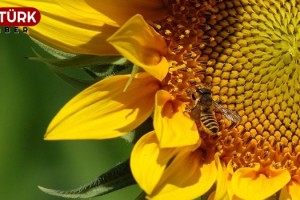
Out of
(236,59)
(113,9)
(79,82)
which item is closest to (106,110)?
(79,82)

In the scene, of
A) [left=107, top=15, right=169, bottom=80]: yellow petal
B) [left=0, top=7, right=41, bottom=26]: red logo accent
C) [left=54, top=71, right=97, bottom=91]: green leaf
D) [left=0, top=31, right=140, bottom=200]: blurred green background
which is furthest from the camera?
[left=0, top=31, right=140, bottom=200]: blurred green background

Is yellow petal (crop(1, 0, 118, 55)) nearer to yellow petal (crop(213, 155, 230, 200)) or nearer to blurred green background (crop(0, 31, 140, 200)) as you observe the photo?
yellow petal (crop(213, 155, 230, 200))

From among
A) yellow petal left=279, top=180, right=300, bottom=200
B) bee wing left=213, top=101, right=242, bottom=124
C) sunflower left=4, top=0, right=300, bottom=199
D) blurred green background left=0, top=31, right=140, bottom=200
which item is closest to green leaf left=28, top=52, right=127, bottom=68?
sunflower left=4, top=0, right=300, bottom=199

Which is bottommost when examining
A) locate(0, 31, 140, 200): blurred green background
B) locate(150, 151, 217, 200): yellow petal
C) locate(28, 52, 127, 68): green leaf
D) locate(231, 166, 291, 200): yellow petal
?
locate(0, 31, 140, 200): blurred green background

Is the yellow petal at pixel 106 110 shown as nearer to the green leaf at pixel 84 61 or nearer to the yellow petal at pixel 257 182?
the green leaf at pixel 84 61

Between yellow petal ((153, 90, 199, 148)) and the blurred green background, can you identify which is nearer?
yellow petal ((153, 90, 199, 148))

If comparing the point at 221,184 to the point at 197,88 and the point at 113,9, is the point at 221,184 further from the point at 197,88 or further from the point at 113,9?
the point at 113,9
